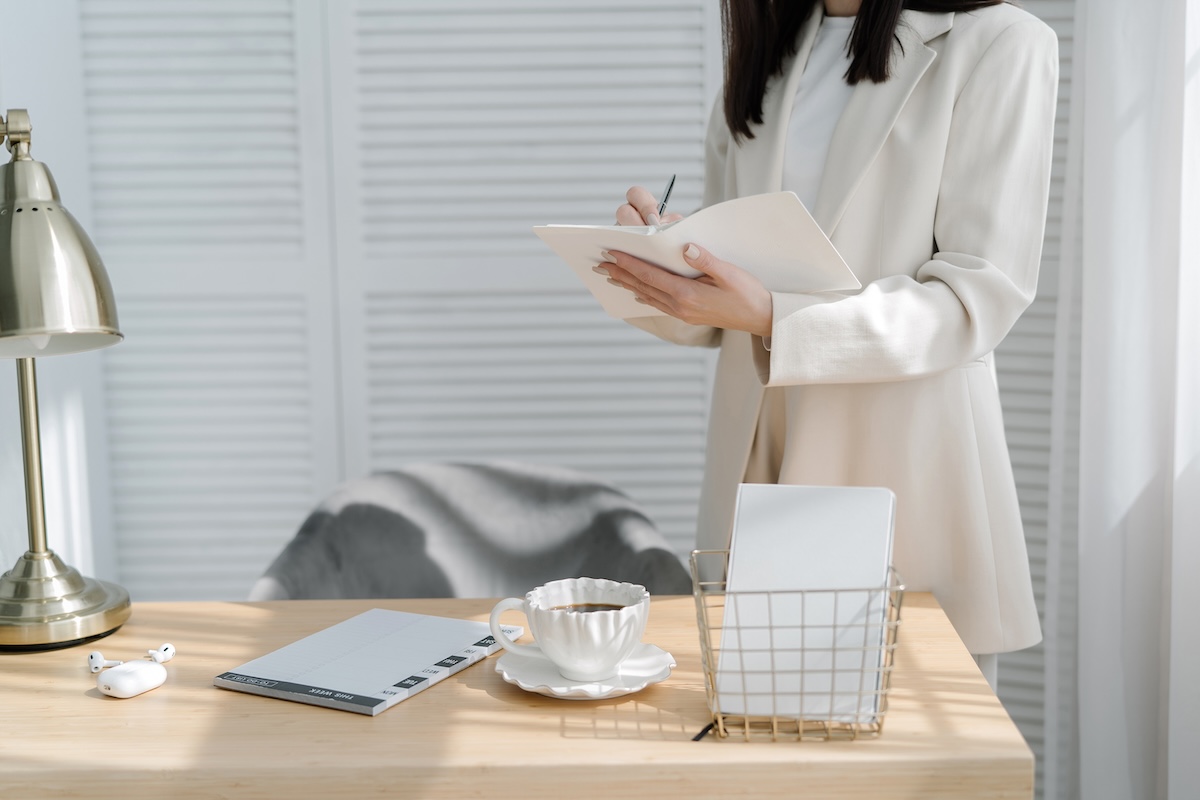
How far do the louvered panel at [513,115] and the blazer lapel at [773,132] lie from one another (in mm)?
1016

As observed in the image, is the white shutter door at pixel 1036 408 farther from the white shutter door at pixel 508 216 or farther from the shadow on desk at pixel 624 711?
the shadow on desk at pixel 624 711

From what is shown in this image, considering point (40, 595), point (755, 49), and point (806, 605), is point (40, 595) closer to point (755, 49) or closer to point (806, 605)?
point (806, 605)

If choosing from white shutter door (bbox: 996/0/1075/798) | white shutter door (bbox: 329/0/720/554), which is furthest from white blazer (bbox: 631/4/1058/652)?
white shutter door (bbox: 329/0/720/554)

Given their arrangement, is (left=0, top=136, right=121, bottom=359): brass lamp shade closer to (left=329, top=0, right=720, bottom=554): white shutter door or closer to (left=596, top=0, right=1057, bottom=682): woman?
(left=596, top=0, right=1057, bottom=682): woman

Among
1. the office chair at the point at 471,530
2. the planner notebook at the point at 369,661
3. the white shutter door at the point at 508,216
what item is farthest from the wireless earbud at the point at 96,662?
the white shutter door at the point at 508,216

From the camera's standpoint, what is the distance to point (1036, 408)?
2229 millimetres

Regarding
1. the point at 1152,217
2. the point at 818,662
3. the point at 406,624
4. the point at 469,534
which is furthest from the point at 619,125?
the point at 818,662

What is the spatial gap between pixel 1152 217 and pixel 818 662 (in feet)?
3.83

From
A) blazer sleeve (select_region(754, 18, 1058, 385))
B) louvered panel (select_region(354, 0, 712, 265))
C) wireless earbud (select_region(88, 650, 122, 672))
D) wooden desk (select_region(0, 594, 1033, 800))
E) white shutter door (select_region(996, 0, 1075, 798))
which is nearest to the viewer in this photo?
wooden desk (select_region(0, 594, 1033, 800))

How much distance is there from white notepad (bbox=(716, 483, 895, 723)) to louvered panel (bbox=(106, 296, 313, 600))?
1.75 metres

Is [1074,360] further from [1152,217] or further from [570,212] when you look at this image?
[570,212]

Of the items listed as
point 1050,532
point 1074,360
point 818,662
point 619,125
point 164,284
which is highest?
point 619,125

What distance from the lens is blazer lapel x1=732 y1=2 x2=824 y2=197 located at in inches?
52.6

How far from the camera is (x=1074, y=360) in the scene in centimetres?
192
